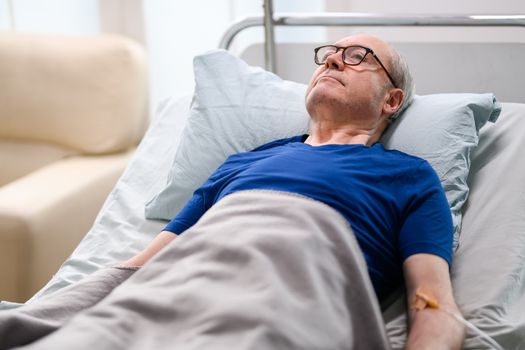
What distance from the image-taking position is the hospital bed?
1621mm

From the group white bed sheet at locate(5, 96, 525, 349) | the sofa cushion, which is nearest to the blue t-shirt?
white bed sheet at locate(5, 96, 525, 349)

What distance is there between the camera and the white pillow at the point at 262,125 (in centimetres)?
186

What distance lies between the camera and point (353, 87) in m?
1.89

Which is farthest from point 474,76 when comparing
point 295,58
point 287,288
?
point 287,288

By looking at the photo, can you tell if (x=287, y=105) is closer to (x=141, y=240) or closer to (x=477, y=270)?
(x=141, y=240)

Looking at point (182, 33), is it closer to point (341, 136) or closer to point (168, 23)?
point (168, 23)

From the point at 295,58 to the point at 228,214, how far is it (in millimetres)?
1033

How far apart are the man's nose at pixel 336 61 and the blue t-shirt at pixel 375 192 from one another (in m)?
0.20

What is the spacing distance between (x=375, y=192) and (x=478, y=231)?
25 cm

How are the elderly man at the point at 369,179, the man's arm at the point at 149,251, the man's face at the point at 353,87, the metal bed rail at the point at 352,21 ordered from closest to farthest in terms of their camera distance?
the elderly man at the point at 369,179
the man's arm at the point at 149,251
the man's face at the point at 353,87
the metal bed rail at the point at 352,21

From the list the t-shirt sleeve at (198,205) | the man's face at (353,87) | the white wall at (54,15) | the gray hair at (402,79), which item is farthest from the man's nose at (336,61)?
the white wall at (54,15)

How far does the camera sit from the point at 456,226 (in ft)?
5.77

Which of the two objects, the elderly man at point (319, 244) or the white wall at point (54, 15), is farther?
the white wall at point (54, 15)

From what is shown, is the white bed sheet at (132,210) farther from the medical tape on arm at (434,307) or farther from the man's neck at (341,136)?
the medical tape on arm at (434,307)
